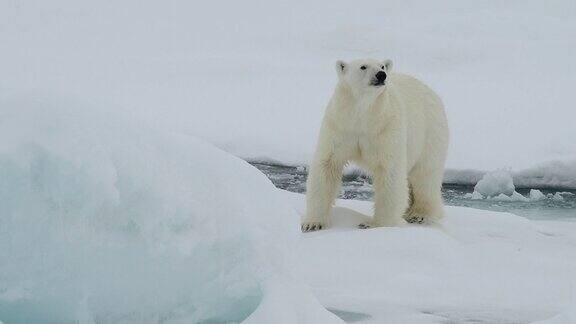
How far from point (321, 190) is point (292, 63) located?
8363mm

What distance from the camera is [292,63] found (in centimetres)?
1330

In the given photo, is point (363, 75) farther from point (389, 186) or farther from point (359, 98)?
point (389, 186)

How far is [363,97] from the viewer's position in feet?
16.2

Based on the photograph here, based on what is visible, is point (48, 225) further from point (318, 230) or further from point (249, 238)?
point (318, 230)

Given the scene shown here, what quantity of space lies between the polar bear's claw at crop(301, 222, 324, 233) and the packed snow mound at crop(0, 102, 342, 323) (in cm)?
245

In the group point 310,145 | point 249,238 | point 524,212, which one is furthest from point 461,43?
point 249,238

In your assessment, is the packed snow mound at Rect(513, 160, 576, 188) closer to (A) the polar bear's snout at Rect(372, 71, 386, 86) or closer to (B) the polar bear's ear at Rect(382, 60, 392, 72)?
(B) the polar bear's ear at Rect(382, 60, 392, 72)

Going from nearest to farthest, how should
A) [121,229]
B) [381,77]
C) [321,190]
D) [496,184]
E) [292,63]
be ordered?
[121,229]
[381,77]
[321,190]
[496,184]
[292,63]

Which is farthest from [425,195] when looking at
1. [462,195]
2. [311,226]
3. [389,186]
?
[462,195]

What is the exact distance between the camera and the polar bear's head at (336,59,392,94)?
15.9 ft

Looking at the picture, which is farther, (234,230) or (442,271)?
(442,271)

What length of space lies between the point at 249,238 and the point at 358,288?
1249 mm

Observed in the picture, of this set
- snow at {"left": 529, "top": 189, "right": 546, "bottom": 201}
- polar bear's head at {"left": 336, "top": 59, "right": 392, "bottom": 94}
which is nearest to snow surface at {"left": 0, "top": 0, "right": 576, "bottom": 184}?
snow at {"left": 529, "top": 189, "right": 546, "bottom": 201}

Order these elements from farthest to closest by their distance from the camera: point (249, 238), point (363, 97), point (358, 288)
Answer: point (363, 97), point (358, 288), point (249, 238)
